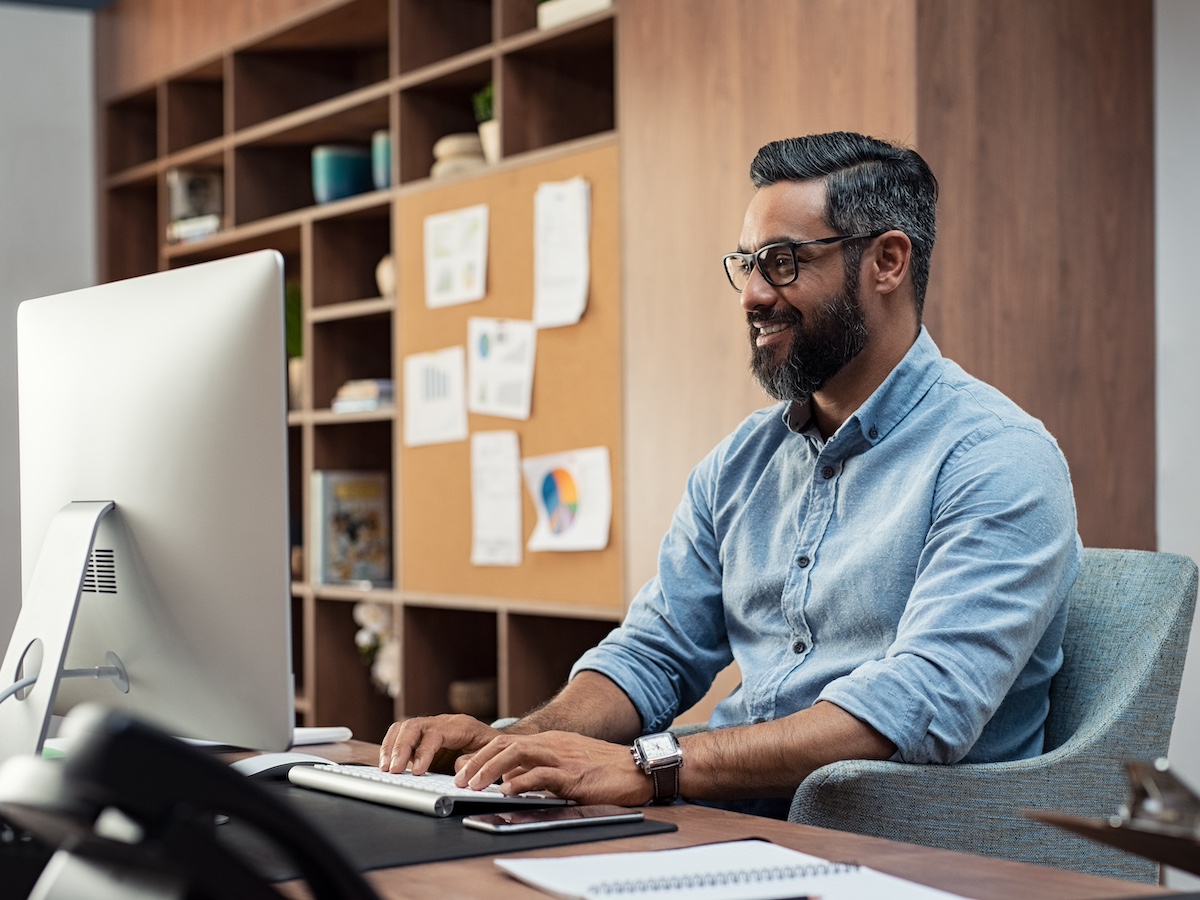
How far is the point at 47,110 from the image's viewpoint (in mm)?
5043

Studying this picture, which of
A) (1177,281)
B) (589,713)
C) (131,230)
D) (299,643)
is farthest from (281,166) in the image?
(589,713)

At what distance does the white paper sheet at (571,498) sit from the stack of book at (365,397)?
72cm

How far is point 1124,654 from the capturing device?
5.48 feet

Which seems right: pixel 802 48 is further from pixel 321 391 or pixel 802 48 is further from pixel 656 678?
pixel 321 391

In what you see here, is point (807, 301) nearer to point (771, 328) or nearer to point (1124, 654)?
point (771, 328)

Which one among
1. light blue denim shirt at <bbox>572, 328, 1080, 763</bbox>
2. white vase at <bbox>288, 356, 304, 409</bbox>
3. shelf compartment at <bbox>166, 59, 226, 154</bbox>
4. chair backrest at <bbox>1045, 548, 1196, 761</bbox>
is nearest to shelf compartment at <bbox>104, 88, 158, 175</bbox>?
shelf compartment at <bbox>166, 59, 226, 154</bbox>

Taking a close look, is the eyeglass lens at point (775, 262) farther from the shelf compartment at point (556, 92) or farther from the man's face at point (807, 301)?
the shelf compartment at point (556, 92)

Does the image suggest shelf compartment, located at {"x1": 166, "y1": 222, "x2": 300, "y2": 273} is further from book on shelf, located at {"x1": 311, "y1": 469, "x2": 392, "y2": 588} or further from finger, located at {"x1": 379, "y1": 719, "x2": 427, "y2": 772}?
finger, located at {"x1": 379, "y1": 719, "x2": 427, "y2": 772}

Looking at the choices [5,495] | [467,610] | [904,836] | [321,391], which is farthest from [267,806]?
[5,495]

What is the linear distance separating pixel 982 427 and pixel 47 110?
426cm

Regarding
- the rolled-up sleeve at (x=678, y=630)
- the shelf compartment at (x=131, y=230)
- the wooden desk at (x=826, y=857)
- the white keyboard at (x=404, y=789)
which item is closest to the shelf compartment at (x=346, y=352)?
the shelf compartment at (x=131, y=230)

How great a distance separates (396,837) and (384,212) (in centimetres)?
312

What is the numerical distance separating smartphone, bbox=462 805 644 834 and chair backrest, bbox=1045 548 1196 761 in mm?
616

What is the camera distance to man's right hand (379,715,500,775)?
4.87 feet
